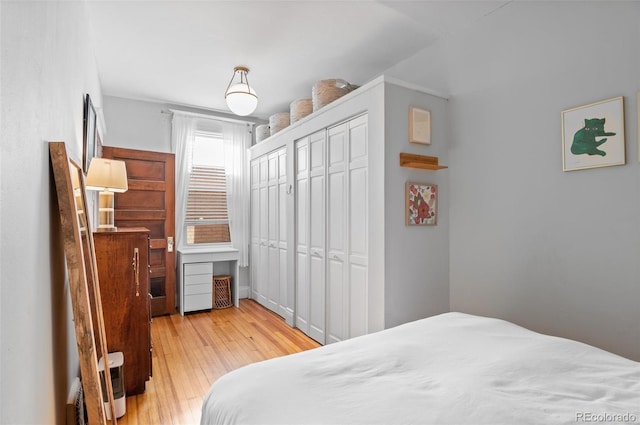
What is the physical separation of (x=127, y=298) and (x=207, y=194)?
2.76m

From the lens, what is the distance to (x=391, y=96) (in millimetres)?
2625

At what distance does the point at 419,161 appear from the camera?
8.91ft

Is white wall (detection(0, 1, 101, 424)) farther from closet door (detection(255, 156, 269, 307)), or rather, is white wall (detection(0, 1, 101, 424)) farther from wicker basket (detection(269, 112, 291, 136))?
closet door (detection(255, 156, 269, 307))

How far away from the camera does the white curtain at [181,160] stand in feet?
15.5

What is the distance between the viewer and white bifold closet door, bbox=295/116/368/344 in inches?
115

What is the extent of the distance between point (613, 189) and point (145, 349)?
3325mm

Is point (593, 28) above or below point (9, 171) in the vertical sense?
above

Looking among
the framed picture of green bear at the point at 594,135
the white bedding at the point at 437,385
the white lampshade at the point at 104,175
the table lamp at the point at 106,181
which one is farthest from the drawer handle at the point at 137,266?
the framed picture of green bear at the point at 594,135

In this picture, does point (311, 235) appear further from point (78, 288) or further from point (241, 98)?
point (78, 288)

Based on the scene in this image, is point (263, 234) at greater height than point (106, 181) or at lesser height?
lesser

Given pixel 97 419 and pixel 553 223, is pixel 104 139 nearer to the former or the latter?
pixel 97 419

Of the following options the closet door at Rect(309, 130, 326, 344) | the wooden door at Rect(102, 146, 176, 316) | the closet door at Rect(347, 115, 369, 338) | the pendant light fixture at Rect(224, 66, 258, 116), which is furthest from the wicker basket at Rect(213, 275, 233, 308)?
the pendant light fixture at Rect(224, 66, 258, 116)

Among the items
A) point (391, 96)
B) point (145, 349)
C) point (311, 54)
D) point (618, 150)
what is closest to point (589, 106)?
point (618, 150)
